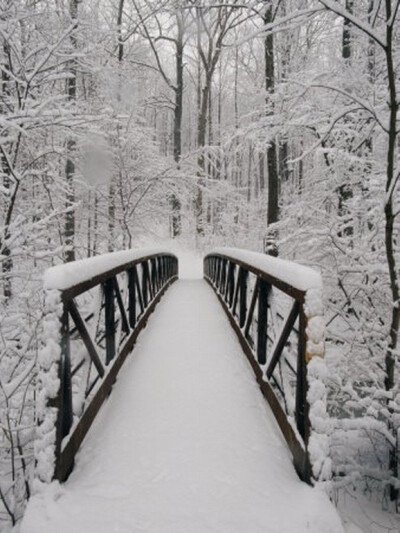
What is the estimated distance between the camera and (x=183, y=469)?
269 cm

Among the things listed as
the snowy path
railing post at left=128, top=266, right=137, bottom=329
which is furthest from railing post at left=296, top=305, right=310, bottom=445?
railing post at left=128, top=266, right=137, bottom=329

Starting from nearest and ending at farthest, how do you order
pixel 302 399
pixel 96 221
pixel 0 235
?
pixel 302 399, pixel 0 235, pixel 96 221

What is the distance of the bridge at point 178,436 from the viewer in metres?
2.27

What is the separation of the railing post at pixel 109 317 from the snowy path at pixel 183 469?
30cm

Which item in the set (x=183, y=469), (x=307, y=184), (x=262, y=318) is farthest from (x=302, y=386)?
(x=307, y=184)

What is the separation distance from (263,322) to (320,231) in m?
2.31

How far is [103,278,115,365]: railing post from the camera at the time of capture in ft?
13.2

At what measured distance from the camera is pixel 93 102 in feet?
53.2

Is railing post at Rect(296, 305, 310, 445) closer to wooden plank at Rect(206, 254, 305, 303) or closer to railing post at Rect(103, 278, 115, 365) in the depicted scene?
wooden plank at Rect(206, 254, 305, 303)

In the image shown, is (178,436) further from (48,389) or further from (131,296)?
(131,296)

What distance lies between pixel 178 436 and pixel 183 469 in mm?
418

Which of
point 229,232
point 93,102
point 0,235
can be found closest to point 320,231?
point 0,235

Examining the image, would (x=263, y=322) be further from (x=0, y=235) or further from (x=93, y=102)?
(x=93, y=102)

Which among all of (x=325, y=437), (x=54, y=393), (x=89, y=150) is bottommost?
(x=325, y=437)
